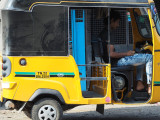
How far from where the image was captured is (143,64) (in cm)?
893

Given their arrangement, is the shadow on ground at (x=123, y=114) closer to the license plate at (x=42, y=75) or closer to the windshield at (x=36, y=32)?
the license plate at (x=42, y=75)

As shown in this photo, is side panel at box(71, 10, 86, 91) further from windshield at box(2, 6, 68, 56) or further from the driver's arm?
windshield at box(2, 6, 68, 56)

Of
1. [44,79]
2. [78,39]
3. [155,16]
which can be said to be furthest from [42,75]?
[78,39]

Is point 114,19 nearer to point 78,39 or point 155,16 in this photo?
point 155,16

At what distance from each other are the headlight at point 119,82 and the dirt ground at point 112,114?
1.19 meters

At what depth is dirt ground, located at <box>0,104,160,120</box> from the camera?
9.89 metres

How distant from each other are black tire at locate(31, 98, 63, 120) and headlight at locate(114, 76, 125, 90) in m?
1.46

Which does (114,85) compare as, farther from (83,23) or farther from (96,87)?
(83,23)

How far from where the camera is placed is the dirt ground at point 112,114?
9.89m

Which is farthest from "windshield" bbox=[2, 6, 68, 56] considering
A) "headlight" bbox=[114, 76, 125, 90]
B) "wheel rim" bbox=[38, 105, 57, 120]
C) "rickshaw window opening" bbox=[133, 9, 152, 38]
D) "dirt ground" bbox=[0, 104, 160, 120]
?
"dirt ground" bbox=[0, 104, 160, 120]

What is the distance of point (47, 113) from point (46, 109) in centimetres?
7

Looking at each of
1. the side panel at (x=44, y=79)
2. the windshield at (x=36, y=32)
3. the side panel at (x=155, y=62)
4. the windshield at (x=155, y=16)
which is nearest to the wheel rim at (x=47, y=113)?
the side panel at (x=44, y=79)

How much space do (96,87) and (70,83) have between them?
49.6 inches

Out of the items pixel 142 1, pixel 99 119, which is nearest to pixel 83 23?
pixel 99 119
